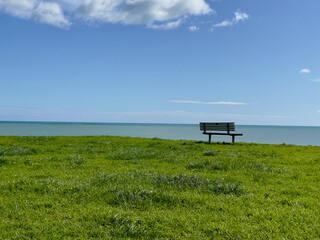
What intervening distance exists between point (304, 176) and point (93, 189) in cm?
812

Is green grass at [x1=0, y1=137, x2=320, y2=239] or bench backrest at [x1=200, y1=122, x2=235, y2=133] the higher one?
bench backrest at [x1=200, y1=122, x2=235, y2=133]

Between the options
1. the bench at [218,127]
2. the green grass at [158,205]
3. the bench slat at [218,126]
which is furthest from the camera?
the bench slat at [218,126]

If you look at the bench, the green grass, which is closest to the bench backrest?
the bench

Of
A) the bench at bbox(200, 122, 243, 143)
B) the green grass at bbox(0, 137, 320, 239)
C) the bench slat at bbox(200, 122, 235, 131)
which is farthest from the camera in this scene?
the bench slat at bbox(200, 122, 235, 131)

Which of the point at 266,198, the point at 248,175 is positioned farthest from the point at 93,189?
the point at 248,175

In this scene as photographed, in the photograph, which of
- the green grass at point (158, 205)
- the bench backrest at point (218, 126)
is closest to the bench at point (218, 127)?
the bench backrest at point (218, 126)

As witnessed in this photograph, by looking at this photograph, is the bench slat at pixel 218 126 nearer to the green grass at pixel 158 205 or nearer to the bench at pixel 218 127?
the bench at pixel 218 127

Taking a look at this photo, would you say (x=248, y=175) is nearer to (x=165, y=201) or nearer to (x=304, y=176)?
(x=304, y=176)

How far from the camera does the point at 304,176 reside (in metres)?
10.9

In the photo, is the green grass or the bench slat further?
the bench slat

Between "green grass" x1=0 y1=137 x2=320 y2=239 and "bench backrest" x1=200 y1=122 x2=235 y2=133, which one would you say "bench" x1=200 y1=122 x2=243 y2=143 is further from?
"green grass" x1=0 y1=137 x2=320 y2=239

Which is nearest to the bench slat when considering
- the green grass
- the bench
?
the bench

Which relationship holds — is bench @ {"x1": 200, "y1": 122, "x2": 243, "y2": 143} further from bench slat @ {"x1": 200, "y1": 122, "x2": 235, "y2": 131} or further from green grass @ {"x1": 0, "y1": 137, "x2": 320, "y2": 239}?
green grass @ {"x1": 0, "y1": 137, "x2": 320, "y2": 239}

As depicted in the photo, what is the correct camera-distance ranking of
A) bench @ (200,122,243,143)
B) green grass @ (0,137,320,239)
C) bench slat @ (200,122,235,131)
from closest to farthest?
green grass @ (0,137,320,239)
bench @ (200,122,243,143)
bench slat @ (200,122,235,131)
